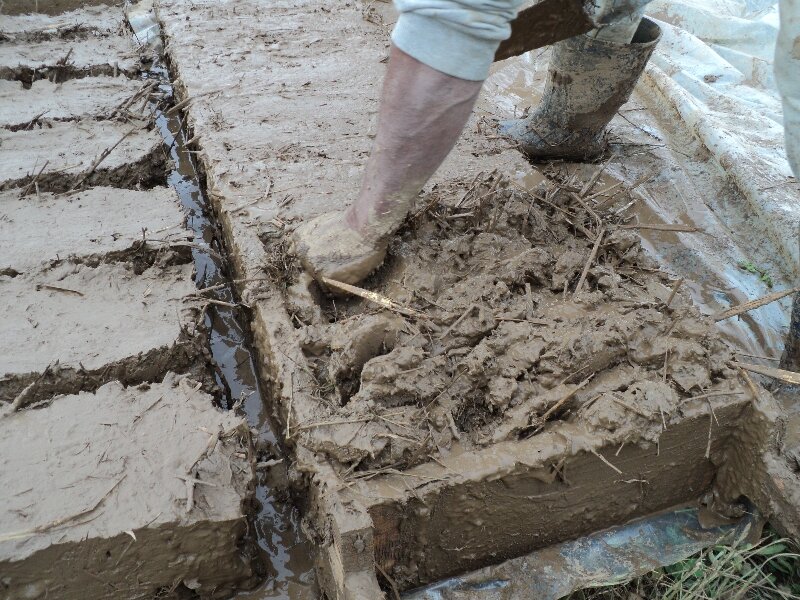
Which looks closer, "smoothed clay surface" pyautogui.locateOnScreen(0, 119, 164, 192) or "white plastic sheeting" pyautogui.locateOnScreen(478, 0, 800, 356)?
"smoothed clay surface" pyautogui.locateOnScreen(0, 119, 164, 192)

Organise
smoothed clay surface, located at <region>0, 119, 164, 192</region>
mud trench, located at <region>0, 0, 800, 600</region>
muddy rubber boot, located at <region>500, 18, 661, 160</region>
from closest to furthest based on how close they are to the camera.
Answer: mud trench, located at <region>0, 0, 800, 600</region> < smoothed clay surface, located at <region>0, 119, 164, 192</region> < muddy rubber boot, located at <region>500, 18, 661, 160</region>

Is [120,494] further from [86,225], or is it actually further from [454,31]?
[454,31]

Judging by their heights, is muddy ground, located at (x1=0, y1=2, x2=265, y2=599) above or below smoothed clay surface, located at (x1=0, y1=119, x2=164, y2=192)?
below

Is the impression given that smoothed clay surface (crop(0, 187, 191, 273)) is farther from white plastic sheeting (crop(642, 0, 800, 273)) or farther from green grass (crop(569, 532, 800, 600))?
white plastic sheeting (crop(642, 0, 800, 273))

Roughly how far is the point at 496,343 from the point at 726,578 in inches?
41.8

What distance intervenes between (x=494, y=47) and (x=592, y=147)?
7.61 feet

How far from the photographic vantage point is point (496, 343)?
7.57 feet

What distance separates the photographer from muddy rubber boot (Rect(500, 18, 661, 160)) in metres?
3.73

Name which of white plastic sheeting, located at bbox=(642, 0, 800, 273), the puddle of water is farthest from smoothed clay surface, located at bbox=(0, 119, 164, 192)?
white plastic sheeting, located at bbox=(642, 0, 800, 273)

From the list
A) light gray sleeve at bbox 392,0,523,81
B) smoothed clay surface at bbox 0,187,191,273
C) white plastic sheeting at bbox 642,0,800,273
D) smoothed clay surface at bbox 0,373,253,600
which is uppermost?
light gray sleeve at bbox 392,0,523,81

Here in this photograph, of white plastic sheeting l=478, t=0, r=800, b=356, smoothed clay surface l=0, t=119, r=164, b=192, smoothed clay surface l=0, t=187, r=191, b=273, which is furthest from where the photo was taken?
white plastic sheeting l=478, t=0, r=800, b=356

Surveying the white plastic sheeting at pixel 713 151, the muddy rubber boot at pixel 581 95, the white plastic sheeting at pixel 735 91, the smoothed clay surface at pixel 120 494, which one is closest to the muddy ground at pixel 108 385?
the smoothed clay surface at pixel 120 494

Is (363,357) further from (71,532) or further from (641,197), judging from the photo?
(641,197)

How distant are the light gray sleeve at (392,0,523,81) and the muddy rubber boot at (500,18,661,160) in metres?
1.97
